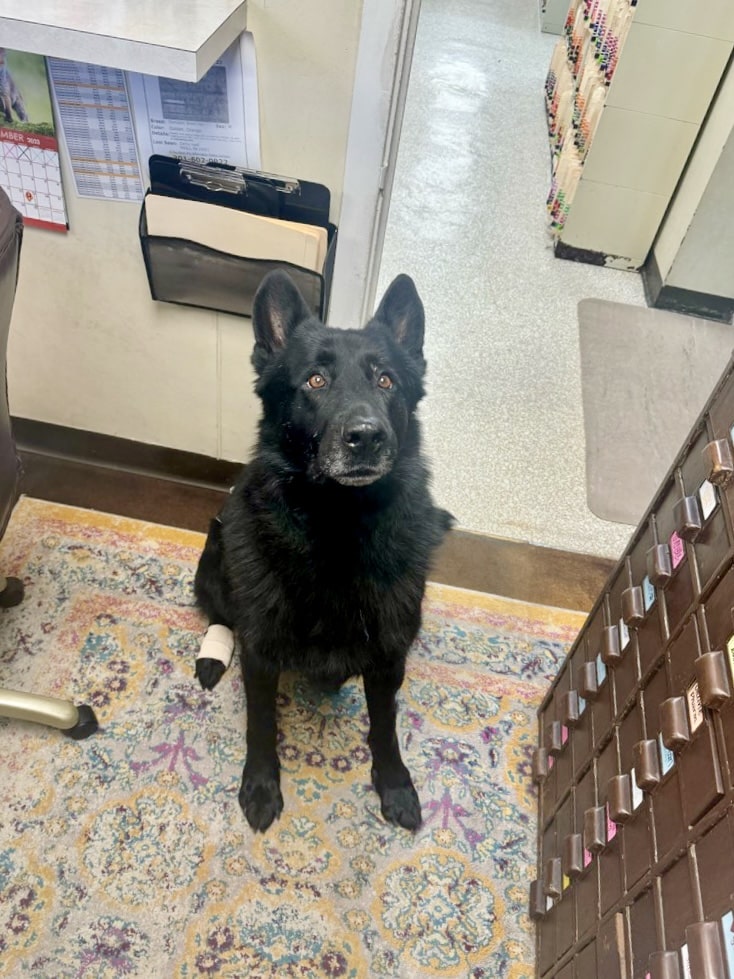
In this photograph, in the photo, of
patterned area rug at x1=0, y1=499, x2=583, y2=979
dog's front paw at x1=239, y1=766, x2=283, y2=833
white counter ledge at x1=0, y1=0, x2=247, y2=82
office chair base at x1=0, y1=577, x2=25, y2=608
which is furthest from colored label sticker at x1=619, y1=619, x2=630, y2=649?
office chair base at x1=0, y1=577, x2=25, y2=608

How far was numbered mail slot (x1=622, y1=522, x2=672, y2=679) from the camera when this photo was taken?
102 centimetres

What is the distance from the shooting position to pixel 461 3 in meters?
5.60

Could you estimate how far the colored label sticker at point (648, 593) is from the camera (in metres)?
1.08

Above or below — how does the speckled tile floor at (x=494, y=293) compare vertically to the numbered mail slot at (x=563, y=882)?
below

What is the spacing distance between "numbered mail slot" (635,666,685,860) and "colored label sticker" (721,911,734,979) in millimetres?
119

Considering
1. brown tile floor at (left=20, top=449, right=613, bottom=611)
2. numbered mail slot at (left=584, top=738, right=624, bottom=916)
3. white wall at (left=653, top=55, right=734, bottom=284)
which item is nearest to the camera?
numbered mail slot at (left=584, top=738, right=624, bottom=916)

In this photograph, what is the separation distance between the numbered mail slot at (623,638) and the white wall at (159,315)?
3.24 feet

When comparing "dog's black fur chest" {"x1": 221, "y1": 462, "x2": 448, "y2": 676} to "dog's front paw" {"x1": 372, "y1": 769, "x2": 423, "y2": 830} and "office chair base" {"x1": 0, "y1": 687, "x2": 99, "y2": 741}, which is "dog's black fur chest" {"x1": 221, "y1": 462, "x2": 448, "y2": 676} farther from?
"office chair base" {"x1": 0, "y1": 687, "x2": 99, "y2": 741}

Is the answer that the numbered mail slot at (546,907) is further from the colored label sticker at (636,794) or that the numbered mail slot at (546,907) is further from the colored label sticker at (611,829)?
the colored label sticker at (636,794)

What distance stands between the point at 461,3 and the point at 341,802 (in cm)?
630

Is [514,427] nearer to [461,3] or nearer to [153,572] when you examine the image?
[153,572]

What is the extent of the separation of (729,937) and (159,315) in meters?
1.60

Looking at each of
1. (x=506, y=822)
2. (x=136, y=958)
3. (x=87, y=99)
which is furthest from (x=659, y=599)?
(x=87, y=99)

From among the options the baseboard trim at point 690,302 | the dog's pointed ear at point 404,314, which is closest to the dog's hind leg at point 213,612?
the dog's pointed ear at point 404,314
